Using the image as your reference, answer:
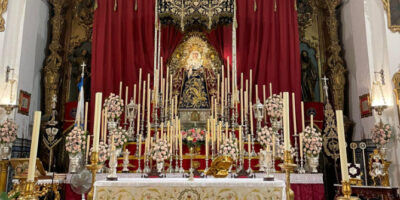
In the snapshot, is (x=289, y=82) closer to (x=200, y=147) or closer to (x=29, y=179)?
(x=200, y=147)

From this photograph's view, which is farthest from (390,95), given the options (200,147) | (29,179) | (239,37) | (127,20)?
(29,179)

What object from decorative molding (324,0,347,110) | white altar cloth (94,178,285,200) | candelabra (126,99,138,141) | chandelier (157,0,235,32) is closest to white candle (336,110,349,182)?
white altar cloth (94,178,285,200)

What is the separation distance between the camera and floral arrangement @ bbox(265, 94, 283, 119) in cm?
784

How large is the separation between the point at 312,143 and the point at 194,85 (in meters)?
3.51

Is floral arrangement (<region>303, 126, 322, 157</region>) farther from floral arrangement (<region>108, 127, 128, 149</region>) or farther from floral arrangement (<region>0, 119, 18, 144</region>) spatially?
floral arrangement (<region>0, 119, 18, 144</region>)

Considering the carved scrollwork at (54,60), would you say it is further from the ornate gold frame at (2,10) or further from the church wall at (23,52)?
the ornate gold frame at (2,10)

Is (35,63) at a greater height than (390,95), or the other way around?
(35,63)

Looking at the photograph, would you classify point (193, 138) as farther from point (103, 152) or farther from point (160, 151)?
point (103, 152)

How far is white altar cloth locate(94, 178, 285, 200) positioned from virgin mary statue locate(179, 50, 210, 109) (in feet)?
17.8

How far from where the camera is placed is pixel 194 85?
9242 mm

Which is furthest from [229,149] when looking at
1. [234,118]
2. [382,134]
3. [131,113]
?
[382,134]

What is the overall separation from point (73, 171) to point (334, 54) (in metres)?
7.62

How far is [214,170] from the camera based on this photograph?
169 inches

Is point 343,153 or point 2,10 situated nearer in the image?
point 343,153
